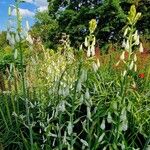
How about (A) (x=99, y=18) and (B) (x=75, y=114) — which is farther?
(A) (x=99, y=18)

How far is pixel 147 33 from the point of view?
1423 inches

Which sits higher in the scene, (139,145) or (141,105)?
(141,105)

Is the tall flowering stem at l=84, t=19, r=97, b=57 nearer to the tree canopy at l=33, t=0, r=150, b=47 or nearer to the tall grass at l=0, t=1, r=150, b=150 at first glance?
the tall grass at l=0, t=1, r=150, b=150

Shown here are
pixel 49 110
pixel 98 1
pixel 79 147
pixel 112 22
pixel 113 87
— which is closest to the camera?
pixel 79 147

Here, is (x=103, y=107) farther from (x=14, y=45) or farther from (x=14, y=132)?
(x=14, y=45)

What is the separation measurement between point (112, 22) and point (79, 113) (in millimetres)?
30399

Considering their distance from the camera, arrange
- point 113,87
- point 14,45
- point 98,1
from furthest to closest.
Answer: point 98,1, point 113,87, point 14,45

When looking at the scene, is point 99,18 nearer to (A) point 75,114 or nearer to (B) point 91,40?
(A) point 75,114

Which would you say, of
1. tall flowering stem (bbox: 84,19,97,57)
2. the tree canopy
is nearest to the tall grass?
tall flowering stem (bbox: 84,19,97,57)

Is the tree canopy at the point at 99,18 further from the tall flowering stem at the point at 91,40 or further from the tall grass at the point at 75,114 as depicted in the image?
the tall flowering stem at the point at 91,40

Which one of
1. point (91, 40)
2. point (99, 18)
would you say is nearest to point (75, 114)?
point (91, 40)

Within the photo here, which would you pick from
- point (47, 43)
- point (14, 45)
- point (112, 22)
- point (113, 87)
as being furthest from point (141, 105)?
point (47, 43)

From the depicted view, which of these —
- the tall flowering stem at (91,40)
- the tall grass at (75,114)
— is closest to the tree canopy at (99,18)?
the tall grass at (75,114)

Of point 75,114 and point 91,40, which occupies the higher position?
point 91,40
